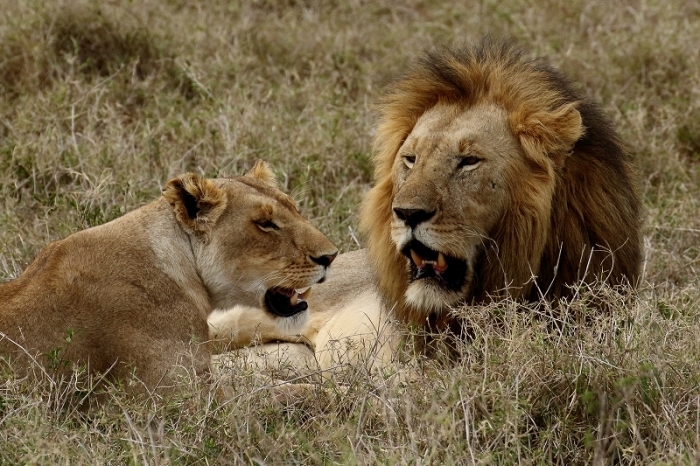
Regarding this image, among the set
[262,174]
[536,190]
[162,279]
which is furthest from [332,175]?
[536,190]

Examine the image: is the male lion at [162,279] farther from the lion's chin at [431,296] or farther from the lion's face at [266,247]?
the lion's chin at [431,296]

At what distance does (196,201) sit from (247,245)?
10.8 inches

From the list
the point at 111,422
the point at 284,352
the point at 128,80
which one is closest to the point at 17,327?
the point at 111,422

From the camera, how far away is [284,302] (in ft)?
16.4

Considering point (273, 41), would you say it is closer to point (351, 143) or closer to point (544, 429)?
point (351, 143)

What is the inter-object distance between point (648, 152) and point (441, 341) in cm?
344

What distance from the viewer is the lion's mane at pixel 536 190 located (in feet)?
15.0

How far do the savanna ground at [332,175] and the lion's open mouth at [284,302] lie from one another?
621 mm

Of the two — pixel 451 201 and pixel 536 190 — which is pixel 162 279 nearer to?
pixel 451 201

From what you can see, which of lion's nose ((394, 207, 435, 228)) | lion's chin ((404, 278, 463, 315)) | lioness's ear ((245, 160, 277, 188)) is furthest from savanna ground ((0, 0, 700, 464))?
lioness's ear ((245, 160, 277, 188))

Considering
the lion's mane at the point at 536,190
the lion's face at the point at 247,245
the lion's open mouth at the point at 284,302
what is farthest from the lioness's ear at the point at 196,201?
the lion's mane at the point at 536,190

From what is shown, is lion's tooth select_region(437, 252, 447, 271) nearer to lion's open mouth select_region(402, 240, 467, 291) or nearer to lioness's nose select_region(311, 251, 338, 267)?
lion's open mouth select_region(402, 240, 467, 291)

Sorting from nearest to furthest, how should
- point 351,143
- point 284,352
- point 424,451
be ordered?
1. point 424,451
2. point 284,352
3. point 351,143

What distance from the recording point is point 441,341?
4.57 m
